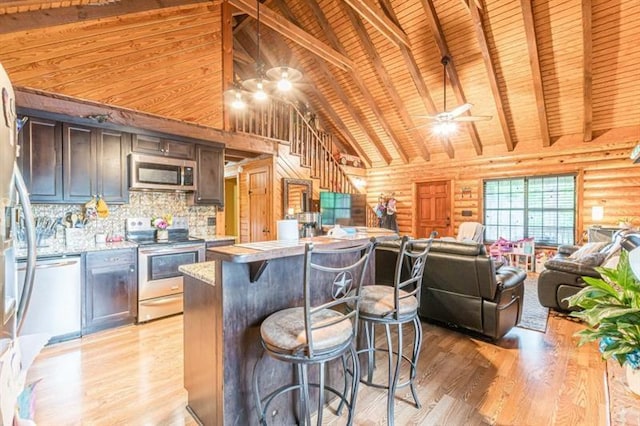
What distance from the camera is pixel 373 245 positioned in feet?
5.49

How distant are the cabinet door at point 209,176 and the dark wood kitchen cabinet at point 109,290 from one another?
1.28m

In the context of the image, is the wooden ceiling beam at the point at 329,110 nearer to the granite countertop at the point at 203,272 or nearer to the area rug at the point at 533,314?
the area rug at the point at 533,314

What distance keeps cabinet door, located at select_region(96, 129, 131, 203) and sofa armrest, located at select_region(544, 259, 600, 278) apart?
5.52 meters

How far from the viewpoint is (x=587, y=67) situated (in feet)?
15.4

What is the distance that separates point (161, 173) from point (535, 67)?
6.06 m

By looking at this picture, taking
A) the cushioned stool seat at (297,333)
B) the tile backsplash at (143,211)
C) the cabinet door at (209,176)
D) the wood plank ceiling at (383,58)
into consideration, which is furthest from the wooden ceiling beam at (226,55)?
the cushioned stool seat at (297,333)

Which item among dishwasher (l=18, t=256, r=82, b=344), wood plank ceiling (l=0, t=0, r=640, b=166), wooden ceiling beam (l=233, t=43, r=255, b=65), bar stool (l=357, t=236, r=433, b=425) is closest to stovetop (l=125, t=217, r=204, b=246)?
dishwasher (l=18, t=256, r=82, b=344)

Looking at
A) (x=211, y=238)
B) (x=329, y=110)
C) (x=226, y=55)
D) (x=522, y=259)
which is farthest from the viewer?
(x=329, y=110)

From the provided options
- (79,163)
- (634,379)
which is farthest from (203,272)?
(79,163)

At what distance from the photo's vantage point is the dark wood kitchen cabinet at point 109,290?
321 centimetres

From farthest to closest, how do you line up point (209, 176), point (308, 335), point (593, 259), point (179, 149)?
point (209, 176) → point (179, 149) → point (593, 259) → point (308, 335)

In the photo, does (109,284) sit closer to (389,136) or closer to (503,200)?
(389,136)

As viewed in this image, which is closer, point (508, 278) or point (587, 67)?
point (508, 278)

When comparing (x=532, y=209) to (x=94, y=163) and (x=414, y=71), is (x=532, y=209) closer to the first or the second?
(x=414, y=71)
